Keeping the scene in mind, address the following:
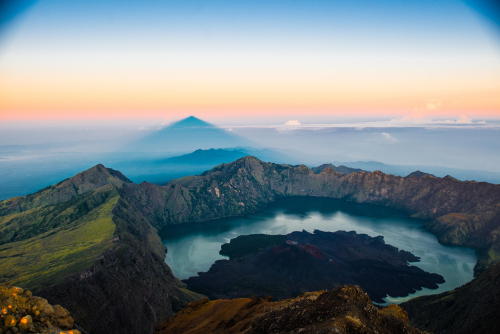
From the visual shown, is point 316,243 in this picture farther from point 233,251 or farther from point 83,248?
point 83,248

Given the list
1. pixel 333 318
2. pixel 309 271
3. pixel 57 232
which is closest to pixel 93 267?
pixel 57 232

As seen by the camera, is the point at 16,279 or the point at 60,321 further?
the point at 16,279

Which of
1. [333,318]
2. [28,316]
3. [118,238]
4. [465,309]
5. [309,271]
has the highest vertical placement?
[28,316]

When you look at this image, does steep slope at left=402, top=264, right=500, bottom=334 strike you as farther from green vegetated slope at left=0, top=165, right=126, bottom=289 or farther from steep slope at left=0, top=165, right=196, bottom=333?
green vegetated slope at left=0, top=165, right=126, bottom=289

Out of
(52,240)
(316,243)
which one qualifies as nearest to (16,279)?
(52,240)

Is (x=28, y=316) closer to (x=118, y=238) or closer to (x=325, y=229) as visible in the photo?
(x=118, y=238)

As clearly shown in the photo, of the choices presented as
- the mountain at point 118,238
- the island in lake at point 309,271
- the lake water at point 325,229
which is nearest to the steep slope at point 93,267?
the mountain at point 118,238

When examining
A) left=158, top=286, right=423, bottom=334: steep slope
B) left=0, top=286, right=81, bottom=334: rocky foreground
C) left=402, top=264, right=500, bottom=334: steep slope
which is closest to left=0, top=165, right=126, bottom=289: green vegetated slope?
left=0, top=286, right=81, bottom=334: rocky foreground
